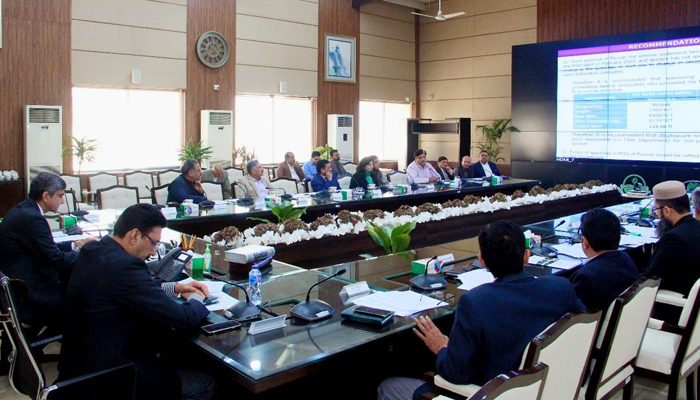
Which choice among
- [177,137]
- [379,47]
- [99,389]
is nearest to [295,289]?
[99,389]

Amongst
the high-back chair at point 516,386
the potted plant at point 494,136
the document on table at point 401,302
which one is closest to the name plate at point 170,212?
the document on table at point 401,302

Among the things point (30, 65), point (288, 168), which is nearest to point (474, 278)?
point (288, 168)

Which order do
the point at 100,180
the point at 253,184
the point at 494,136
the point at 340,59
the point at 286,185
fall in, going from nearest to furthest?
the point at 253,184 → the point at 286,185 → the point at 100,180 → the point at 340,59 → the point at 494,136

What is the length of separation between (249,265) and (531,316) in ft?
5.23

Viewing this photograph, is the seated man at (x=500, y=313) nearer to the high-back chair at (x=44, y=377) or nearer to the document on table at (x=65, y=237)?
the high-back chair at (x=44, y=377)

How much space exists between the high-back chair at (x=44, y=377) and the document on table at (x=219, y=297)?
1.62 ft

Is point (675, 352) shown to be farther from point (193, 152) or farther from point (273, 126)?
point (273, 126)

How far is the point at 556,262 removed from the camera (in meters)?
3.43

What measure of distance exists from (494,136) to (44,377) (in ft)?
36.6

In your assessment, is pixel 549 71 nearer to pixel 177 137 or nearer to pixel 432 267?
pixel 177 137

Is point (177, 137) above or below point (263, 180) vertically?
above

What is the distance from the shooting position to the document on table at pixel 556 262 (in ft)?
11.0

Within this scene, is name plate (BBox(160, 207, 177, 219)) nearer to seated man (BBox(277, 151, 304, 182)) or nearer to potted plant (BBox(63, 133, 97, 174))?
seated man (BBox(277, 151, 304, 182))

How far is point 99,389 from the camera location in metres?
2.00
